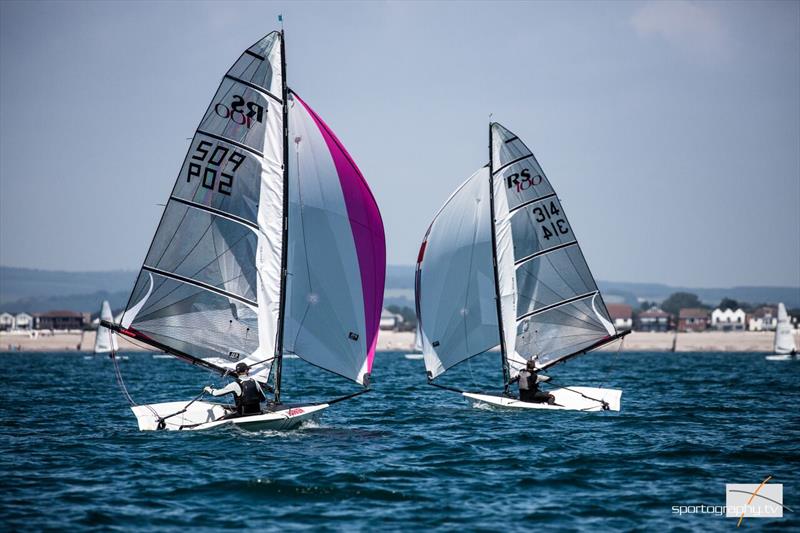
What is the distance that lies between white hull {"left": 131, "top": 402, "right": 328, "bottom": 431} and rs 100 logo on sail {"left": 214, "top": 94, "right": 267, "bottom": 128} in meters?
6.56

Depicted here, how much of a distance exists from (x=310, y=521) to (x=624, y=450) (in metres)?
8.44

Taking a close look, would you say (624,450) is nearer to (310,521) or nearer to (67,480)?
(310,521)

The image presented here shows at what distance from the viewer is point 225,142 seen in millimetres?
20234

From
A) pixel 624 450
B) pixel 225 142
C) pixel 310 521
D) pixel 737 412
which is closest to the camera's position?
pixel 310 521

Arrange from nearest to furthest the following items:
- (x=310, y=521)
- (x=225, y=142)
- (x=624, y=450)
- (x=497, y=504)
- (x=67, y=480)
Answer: (x=310, y=521)
(x=497, y=504)
(x=67, y=480)
(x=624, y=450)
(x=225, y=142)

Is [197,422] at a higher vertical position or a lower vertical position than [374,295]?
lower

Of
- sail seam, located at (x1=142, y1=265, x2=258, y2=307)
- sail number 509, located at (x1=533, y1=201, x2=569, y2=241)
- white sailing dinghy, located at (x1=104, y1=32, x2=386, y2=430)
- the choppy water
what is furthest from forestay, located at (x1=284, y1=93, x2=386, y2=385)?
sail number 509, located at (x1=533, y1=201, x2=569, y2=241)

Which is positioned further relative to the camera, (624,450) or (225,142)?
(225,142)

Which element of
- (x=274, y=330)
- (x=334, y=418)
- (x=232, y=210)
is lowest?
(x=334, y=418)

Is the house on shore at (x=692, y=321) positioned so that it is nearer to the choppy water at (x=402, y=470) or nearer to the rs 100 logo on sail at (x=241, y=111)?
the choppy water at (x=402, y=470)

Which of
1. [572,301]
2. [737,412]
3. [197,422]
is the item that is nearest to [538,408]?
[572,301]

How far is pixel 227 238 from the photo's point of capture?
20453 mm

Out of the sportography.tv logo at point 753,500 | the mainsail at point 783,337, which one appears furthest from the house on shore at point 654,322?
the sportography.tv logo at point 753,500

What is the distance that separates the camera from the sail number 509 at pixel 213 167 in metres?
20.1
